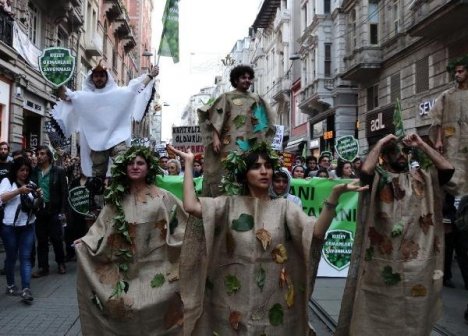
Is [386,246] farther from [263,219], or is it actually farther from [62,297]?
[62,297]

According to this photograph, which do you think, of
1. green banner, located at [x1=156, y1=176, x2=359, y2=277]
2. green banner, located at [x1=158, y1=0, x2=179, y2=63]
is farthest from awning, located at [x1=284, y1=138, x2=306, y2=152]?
green banner, located at [x1=158, y1=0, x2=179, y2=63]

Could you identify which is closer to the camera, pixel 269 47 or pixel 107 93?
pixel 107 93

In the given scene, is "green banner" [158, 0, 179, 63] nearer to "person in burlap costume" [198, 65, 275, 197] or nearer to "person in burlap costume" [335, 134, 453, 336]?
"person in burlap costume" [198, 65, 275, 197]

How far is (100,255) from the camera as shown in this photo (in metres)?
4.59

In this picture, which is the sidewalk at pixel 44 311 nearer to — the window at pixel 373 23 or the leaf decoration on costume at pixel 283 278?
the leaf decoration on costume at pixel 283 278

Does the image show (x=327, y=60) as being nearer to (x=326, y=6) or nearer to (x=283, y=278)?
(x=326, y=6)

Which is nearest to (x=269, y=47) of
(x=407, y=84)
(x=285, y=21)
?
(x=285, y=21)

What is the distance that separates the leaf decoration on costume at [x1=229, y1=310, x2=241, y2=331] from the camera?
350 cm

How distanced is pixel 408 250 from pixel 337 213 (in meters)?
3.86

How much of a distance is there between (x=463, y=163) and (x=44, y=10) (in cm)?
2094

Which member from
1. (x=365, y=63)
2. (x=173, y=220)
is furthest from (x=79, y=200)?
(x=365, y=63)

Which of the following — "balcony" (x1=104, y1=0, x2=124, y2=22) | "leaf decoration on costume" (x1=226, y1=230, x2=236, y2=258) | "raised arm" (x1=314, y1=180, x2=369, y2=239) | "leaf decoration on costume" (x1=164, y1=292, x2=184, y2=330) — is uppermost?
"balcony" (x1=104, y1=0, x2=124, y2=22)

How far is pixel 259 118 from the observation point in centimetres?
599

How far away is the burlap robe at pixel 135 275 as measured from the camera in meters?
4.49
